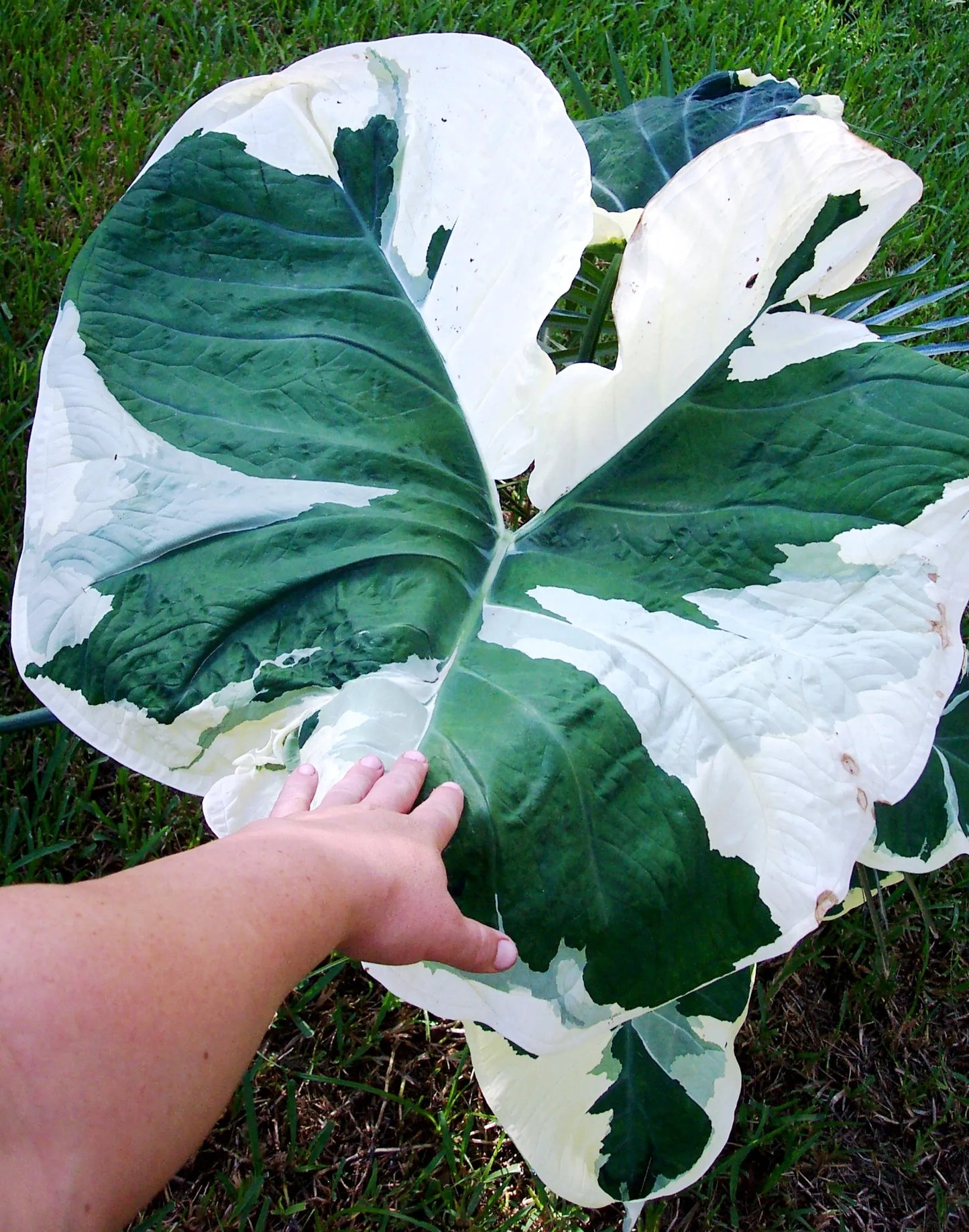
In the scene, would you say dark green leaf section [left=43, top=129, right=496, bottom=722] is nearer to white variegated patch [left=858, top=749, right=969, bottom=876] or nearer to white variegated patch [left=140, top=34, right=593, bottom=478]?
white variegated patch [left=140, top=34, right=593, bottom=478]

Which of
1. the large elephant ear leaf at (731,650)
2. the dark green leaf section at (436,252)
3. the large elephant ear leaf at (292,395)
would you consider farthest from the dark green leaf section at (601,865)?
the dark green leaf section at (436,252)

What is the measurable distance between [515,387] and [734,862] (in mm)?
407

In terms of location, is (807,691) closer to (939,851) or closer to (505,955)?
(505,955)

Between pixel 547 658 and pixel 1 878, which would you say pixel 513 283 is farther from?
pixel 1 878

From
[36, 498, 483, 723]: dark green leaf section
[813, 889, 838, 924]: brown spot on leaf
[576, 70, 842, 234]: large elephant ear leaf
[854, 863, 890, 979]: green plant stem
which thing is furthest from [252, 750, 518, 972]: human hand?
[576, 70, 842, 234]: large elephant ear leaf

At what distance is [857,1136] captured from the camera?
1.24 meters

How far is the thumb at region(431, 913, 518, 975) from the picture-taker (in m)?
0.67

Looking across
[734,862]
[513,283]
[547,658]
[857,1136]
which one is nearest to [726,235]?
[513,283]

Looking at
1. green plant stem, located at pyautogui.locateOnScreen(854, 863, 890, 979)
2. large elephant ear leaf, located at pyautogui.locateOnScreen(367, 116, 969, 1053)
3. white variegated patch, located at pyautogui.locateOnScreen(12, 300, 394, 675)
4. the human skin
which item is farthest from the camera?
green plant stem, located at pyautogui.locateOnScreen(854, 863, 890, 979)

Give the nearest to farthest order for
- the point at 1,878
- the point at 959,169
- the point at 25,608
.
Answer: the point at 25,608, the point at 1,878, the point at 959,169

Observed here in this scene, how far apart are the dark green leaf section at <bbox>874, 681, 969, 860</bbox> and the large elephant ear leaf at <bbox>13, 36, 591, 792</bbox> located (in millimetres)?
501

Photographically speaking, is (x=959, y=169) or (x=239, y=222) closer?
(x=239, y=222)

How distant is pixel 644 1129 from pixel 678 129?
1.05 metres

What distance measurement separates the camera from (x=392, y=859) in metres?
0.63
